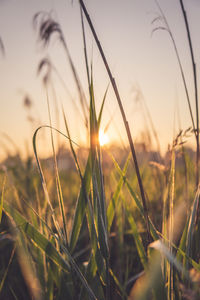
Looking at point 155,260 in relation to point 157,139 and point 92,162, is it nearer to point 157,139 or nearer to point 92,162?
point 92,162

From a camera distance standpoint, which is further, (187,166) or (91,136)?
(187,166)

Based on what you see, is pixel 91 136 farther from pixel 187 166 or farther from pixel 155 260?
pixel 187 166

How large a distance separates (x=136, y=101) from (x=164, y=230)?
1.07 m

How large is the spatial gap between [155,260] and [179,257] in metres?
0.10

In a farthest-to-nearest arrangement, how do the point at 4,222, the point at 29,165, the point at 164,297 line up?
the point at 29,165
the point at 4,222
the point at 164,297

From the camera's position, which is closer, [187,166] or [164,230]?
[164,230]

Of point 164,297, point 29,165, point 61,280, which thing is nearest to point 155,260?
point 164,297

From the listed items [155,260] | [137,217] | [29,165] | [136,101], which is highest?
[136,101]

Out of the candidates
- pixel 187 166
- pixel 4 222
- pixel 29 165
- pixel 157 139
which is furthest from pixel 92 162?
pixel 29 165

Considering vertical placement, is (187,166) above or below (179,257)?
above

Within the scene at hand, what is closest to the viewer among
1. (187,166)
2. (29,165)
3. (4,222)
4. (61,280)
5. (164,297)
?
(164,297)

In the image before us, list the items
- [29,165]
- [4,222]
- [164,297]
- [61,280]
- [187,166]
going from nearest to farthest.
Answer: [164,297], [61,280], [187,166], [4,222], [29,165]

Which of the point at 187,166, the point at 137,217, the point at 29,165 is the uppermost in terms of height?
the point at 29,165

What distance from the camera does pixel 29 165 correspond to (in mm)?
2105
